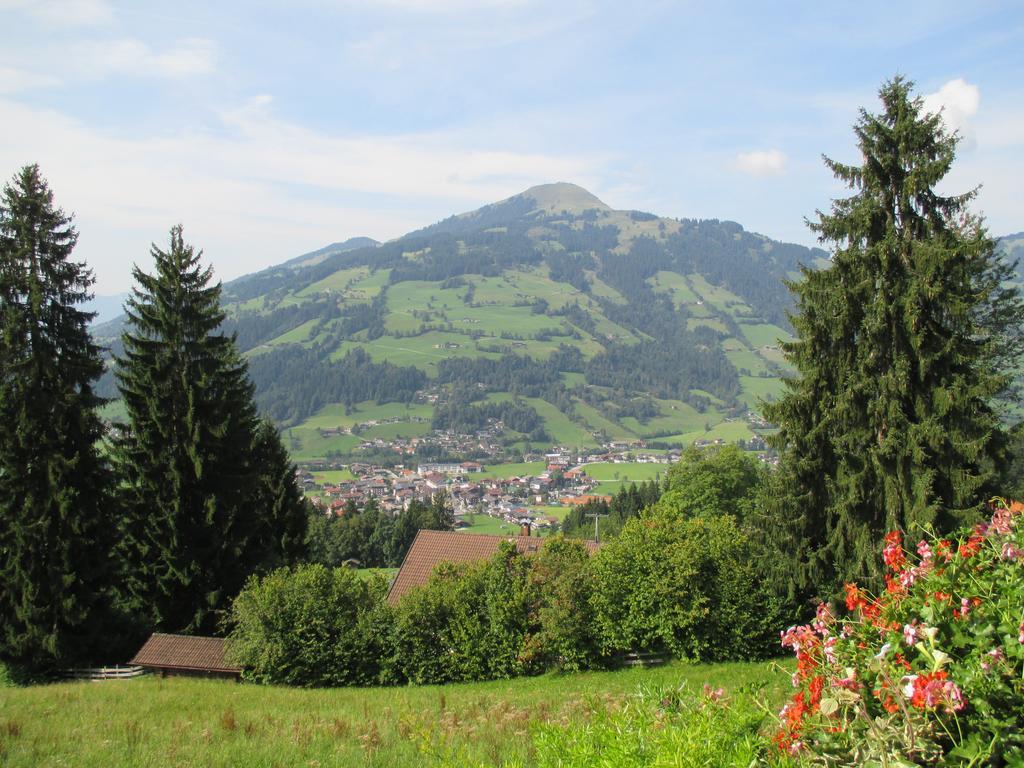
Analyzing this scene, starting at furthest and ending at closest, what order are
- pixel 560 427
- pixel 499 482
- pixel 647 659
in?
1. pixel 560 427
2. pixel 499 482
3. pixel 647 659

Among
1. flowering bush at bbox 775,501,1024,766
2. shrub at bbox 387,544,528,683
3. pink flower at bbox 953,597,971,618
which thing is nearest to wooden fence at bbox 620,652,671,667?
shrub at bbox 387,544,528,683

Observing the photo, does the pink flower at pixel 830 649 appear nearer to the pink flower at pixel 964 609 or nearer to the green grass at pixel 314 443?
the pink flower at pixel 964 609

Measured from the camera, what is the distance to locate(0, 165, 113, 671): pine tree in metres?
19.7

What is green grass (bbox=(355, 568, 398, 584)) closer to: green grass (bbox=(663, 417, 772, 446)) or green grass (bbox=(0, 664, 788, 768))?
green grass (bbox=(0, 664, 788, 768))

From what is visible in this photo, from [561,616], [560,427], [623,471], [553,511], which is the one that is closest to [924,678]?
[561,616]

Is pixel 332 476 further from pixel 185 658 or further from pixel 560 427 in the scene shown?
pixel 185 658

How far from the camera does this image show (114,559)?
22766 millimetres

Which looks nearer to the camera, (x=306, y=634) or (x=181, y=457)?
(x=306, y=634)

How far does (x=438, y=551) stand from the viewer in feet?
99.7

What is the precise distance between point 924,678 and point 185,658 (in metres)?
20.7

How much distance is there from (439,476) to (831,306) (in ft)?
417

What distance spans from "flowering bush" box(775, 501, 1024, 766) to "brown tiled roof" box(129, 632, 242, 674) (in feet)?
62.9

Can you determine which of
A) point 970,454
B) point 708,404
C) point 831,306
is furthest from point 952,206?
point 708,404

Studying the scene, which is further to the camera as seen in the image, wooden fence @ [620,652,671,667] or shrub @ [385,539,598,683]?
wooden fence @ [620,652,671,667]
